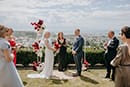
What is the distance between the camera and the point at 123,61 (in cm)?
552

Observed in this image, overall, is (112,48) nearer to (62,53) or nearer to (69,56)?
(62,53)

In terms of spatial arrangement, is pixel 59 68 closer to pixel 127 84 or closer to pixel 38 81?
pixel 38 81

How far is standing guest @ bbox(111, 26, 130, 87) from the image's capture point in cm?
541

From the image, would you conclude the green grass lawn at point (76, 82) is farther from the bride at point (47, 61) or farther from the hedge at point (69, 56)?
the hedge at point (69, 56)

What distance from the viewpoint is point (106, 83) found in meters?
9.71

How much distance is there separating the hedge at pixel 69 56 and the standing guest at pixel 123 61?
751 cm

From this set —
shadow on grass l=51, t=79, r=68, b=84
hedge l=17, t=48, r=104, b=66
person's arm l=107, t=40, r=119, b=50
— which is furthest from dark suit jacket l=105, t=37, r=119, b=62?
hedge l=17, t=48, r=104, b=66

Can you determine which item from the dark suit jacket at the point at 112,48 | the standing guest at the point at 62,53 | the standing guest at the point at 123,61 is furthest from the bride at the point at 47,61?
the standing guest at the point at 123,61

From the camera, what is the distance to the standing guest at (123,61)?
541cm

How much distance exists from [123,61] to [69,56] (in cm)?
786

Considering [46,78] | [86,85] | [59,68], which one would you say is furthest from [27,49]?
[86,85]

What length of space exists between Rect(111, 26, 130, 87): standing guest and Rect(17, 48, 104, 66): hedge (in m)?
7.51

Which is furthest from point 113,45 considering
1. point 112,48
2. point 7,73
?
point 7,73

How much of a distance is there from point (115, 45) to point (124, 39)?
459 centimetres
